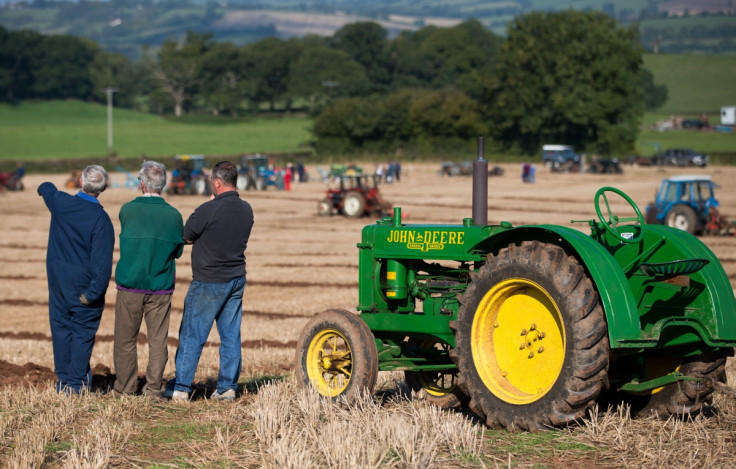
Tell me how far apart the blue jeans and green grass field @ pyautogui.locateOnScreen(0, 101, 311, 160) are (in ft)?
215

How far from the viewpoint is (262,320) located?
1312cm

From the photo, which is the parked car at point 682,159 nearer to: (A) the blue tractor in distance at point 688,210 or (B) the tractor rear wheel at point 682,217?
(A) the blue tractor in distance at point 688,210

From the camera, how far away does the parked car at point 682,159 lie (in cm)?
5981

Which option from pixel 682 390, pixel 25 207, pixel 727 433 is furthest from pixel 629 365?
pixel 25 207

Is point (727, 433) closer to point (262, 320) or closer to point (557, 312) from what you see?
point (557, 312)

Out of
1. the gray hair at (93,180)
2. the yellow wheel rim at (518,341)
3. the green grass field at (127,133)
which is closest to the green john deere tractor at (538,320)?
the yellow wheel rim at (518,341)

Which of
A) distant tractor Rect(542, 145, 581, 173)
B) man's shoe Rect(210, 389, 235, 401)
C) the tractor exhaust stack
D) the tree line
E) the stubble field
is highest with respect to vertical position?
the tree line

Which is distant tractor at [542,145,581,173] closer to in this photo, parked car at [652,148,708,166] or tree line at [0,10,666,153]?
parked car at [652,148,708,166]

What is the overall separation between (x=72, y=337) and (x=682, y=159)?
5820cm

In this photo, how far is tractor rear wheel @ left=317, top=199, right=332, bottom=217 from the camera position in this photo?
30516 mm

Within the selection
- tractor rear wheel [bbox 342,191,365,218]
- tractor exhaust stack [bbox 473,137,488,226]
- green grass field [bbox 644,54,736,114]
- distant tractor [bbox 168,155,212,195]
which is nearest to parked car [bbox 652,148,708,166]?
distant tractor [bbox 168,155,212,195]

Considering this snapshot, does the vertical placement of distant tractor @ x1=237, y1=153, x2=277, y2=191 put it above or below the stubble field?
above

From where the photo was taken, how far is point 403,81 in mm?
116000

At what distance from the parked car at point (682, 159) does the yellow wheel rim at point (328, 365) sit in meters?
57.1
